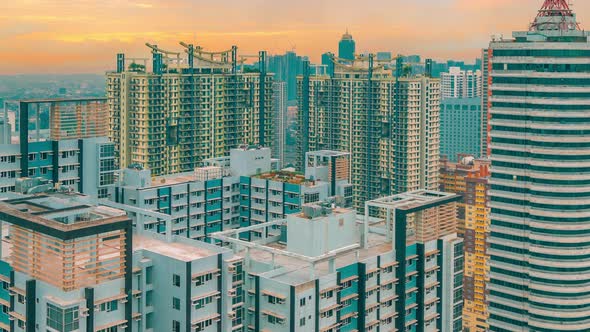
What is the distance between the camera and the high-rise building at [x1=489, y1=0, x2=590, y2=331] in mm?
82875

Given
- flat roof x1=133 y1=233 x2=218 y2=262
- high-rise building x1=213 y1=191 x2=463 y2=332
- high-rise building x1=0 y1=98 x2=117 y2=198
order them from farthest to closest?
high-rise building x1=0 y1=98 x2=117 y2=198
high-rise building x1=213 y1=191 x2=463 y2=332
flat roof x1=133 y1=233 x2=218 y2=262

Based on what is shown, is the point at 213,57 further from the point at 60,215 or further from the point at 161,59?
the point at 60,215

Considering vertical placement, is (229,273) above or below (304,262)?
above

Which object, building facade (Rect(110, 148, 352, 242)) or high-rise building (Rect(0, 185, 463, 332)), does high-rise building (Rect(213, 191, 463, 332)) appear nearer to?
high-rise building (Rect(0, 185, 463, 332))

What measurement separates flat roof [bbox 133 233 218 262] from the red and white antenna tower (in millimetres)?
53846

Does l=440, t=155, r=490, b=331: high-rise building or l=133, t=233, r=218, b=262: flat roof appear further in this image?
l=440, t=155, r=490, b=331: high-rise building

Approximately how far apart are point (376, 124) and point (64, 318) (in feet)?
303

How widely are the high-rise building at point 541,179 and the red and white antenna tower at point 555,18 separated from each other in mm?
3747

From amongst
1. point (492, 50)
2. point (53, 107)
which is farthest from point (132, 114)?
point (492, 50)

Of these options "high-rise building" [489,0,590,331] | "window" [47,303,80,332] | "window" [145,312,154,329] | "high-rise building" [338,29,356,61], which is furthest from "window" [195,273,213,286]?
"high-rise building" [338,29,356,61]

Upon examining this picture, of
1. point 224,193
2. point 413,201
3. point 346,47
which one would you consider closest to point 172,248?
point 413,201

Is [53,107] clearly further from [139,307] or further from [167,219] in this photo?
[139,307]

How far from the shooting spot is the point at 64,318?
4319cm

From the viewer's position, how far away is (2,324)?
49094 millimetres
